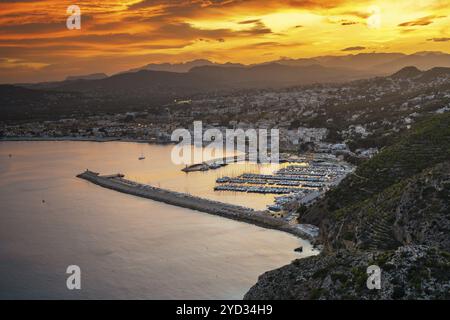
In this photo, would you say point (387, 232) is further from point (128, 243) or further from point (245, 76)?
point (245, 76)

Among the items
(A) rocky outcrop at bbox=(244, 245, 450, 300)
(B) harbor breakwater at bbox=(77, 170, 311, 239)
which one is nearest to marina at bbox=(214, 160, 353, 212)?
(B) harbor breakwater at bbox=(77, 170, 311, 239)

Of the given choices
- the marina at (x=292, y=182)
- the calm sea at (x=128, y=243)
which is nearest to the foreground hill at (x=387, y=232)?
the calm sea at (x=128, y=243)

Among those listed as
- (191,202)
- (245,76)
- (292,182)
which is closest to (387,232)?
(191,202)

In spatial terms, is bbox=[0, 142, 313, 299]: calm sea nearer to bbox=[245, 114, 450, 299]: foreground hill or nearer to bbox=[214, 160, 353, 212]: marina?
bbox=[214, 160, 353, 212]: marina

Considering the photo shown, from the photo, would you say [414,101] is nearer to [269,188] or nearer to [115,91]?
[269,188]

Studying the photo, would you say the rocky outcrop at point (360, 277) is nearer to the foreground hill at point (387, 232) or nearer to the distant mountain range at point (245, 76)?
the foreground hill at point (387, 232)
